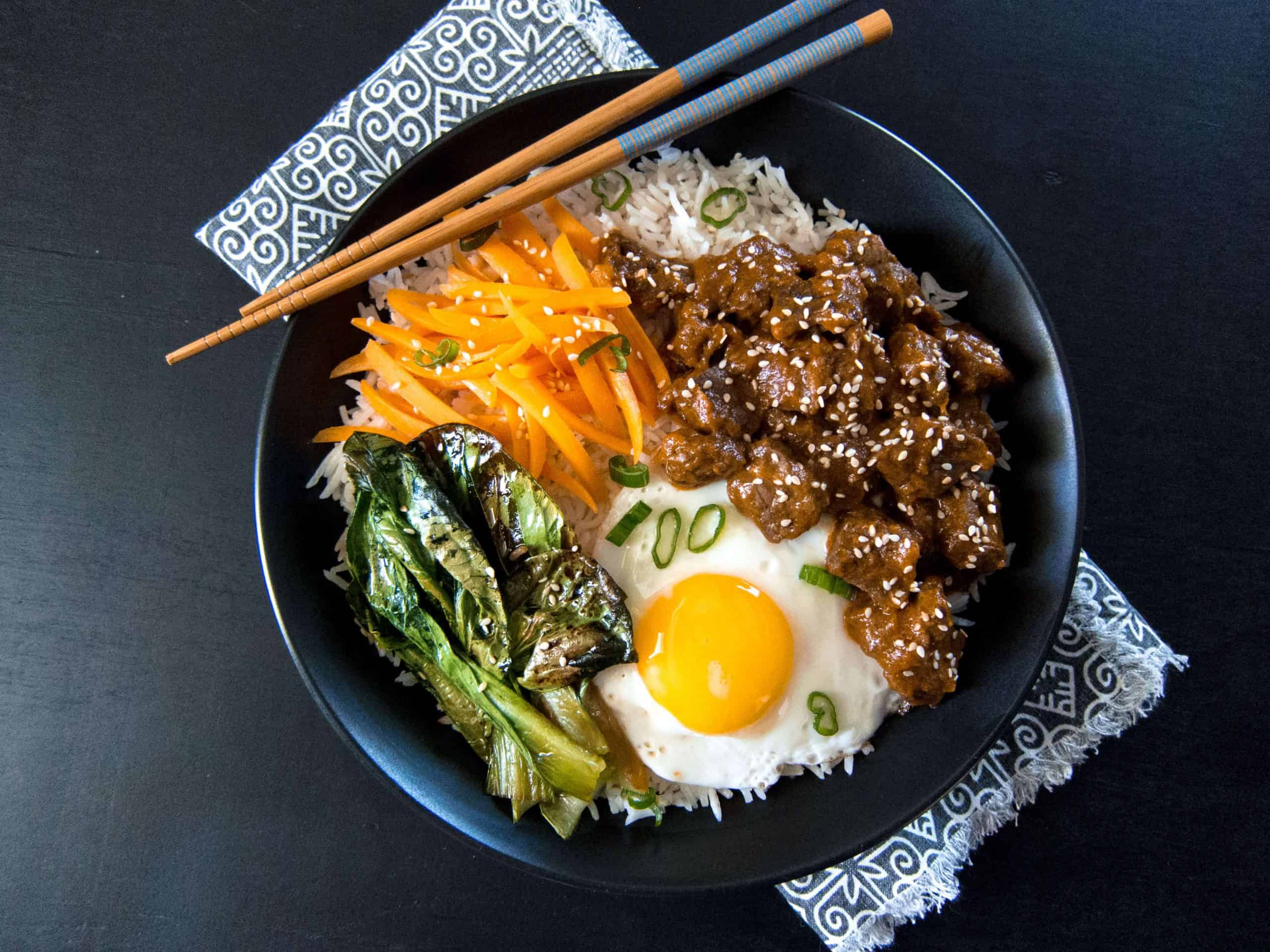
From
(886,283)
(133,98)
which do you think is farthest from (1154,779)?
(133,98)

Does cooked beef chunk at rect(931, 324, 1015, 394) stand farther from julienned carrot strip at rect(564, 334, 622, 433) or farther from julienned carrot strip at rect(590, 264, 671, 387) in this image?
julienned carrot strip at rect(564, 334, 622, 433)

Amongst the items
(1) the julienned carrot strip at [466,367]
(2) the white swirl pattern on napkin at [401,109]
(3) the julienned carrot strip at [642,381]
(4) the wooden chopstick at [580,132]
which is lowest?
(3) the julienned carrot strip at [642,381]

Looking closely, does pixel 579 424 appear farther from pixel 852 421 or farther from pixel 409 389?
pixel 852 421

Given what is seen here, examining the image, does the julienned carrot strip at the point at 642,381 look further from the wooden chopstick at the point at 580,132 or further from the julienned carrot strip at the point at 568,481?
the wooden chopstick at the point at 580,132

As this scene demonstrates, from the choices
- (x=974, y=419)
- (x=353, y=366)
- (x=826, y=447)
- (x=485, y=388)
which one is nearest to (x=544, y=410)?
(x=485, y=388)

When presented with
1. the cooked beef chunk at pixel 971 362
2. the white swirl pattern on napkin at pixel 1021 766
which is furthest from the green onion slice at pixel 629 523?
the white swirl pattern on napkin at pixel 1021 766
